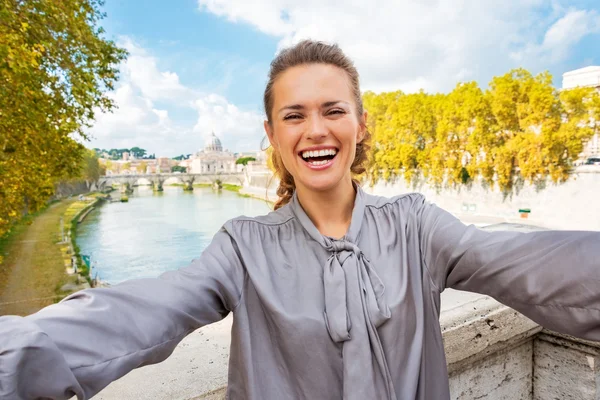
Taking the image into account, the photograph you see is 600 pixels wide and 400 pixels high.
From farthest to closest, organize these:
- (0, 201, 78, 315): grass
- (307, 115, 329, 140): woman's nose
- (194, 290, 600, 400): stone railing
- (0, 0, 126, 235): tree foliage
→ 1. (0, 201, 78, 315): grass
2. (0, 0, 126, 235): tree foliage
3. (194, 290, 600, 400): stone railing
4. (307, 115, 329, 140): woman's nose

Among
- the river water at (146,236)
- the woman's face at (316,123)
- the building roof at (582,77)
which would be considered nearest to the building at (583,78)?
the building roof at (582,77)

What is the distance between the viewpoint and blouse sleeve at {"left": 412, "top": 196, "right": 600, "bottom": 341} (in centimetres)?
53

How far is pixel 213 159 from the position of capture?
75.7 meters

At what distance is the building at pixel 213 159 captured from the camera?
74.8 m

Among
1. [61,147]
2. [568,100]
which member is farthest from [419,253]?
[568,100]

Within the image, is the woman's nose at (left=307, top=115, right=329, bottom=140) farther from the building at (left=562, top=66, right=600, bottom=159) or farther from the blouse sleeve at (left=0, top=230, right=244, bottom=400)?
the building at (left=562, top=66, right=600, bottom=159)

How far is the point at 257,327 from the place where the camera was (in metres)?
0.70

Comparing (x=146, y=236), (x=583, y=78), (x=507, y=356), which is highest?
(x=583, y=78)

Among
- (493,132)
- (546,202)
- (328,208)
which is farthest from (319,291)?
(493,132)

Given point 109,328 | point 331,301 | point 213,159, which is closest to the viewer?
point 109,328

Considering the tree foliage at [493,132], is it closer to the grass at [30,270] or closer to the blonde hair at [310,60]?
the grass at [30,270]

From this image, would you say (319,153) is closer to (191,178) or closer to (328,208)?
(328,208)

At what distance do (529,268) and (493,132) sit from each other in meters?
17.6

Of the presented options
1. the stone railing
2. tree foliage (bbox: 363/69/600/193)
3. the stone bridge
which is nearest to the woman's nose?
the stone railing
